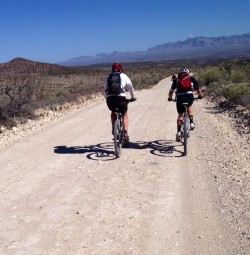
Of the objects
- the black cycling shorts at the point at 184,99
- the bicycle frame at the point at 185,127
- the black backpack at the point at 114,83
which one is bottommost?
the bicycle frame at the point at 185,127

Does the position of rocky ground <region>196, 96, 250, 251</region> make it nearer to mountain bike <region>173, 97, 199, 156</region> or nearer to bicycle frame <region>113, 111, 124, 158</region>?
mountain bike <region>173, 97, 199, 156</region>

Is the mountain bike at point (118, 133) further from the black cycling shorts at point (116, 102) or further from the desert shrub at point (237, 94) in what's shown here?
the desert shrub at point (237, 94)

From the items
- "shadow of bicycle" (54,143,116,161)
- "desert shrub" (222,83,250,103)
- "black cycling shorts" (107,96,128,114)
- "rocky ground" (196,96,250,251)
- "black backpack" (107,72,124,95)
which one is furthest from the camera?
"desert shrub" (222,83,250,103)

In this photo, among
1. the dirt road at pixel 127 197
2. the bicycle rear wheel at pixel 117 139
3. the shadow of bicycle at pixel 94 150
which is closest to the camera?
the dirt road at pixel 127 197

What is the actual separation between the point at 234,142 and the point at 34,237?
633 cm

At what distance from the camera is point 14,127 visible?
13680 mm

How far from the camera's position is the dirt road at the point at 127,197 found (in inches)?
192

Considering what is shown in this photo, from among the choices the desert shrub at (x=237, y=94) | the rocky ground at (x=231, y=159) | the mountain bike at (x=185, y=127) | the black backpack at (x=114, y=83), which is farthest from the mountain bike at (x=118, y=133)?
the desert shrub at (x=237, y=94)

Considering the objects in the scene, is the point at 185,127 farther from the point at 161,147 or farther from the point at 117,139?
the point at 117,139

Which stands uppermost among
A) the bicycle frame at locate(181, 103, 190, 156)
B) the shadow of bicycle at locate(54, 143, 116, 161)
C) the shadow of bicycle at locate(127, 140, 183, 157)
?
the bicycle frame at locate(181, 103, 190, 156)

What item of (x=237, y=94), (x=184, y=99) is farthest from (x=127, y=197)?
(x=237, y=94)

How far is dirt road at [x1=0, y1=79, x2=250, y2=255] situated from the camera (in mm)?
4871

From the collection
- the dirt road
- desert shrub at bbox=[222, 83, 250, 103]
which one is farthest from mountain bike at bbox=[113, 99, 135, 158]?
desert shrub at bbox=[222, 83, 250, 103]

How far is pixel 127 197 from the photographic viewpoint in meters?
6.34
